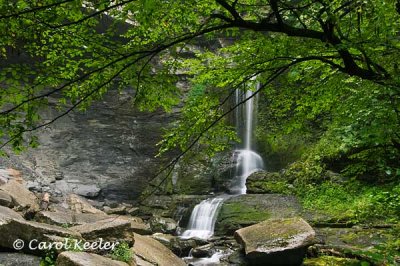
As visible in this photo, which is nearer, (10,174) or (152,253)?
(152,253)

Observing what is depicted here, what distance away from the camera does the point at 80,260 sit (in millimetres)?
4934

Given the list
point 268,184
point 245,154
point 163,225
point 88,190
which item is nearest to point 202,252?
point 163,225

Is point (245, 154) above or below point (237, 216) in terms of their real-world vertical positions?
above

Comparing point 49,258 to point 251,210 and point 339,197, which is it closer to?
point 251,210

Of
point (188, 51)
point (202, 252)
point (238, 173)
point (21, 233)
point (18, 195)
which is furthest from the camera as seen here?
point (238, 173)

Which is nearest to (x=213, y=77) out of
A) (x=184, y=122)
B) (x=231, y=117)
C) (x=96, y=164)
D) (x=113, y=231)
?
(x=184, y=122)

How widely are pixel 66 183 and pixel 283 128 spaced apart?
1247 centimetres

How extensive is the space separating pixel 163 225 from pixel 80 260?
7385 mm

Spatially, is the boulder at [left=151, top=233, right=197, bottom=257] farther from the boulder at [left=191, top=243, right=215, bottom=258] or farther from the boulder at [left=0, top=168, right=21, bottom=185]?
the boulder at [left=0, top=168, right=21, bottom=185]

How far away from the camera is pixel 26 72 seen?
3.30m

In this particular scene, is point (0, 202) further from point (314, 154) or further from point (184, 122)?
point (314, 154)

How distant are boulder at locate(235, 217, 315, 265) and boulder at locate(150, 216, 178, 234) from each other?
4255mm

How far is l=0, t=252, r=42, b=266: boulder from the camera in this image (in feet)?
17.7

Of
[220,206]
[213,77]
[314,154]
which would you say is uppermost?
[213,77]
